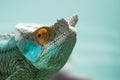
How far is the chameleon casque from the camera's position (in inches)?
93.5

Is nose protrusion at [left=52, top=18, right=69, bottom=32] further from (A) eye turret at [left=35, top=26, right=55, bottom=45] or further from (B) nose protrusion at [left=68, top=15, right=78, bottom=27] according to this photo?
(B) nose protrusion at [left=68, top=15, right=78, bottom=27]

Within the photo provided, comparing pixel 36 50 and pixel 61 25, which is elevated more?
pixel 61 25

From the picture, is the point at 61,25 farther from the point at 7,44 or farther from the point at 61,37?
the point at 7,44

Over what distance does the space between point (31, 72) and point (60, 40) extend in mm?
299

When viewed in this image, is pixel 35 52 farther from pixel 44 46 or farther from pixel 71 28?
pixel 71 28

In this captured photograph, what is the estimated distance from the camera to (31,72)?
8.12 ft

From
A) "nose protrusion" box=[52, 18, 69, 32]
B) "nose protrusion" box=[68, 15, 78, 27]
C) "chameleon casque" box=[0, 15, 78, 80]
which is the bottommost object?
"chameleon casque" box=[0, 15, 78, 80]

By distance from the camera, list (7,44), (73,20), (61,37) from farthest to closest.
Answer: (73,20)
(7,44)
(61,37)

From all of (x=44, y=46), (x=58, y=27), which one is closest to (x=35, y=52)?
(x=44, y=46)

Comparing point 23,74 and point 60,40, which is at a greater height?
point 60,40

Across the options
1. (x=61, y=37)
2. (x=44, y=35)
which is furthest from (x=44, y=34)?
(x=61, y=37)

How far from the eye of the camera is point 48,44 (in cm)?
242

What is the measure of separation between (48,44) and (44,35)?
0.21ft

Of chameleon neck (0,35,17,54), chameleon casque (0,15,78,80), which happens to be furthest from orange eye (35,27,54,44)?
chameleon neck (0,35,17,54)
